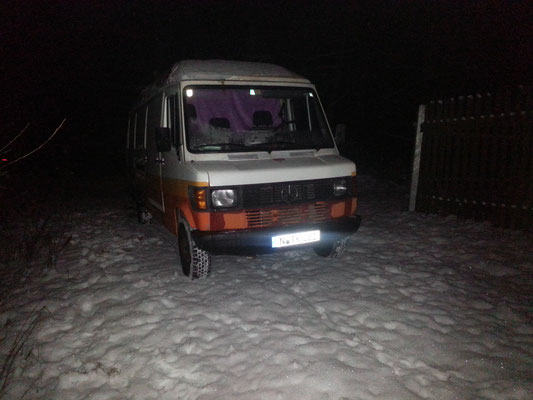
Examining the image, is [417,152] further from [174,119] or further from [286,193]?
[174,119]

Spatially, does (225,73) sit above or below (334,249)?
above

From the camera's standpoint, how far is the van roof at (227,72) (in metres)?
4.48

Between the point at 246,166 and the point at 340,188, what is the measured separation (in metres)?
1.17

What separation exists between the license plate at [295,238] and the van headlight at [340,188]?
52 cm

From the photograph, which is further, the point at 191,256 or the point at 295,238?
the point at 191,256

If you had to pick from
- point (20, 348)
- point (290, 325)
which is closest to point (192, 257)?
point (290, 325)

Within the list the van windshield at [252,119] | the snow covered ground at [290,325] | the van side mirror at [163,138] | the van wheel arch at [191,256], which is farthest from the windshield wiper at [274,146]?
the snow covered ground at [290,325]

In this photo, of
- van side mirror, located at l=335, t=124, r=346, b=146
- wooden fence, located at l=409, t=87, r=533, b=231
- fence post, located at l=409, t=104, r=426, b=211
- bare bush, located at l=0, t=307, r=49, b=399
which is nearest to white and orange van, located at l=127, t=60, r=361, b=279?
van side mirror, located at l=335, t=124, r=346, b=146

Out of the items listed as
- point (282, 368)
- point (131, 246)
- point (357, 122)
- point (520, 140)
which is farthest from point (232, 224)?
point (357, 122)

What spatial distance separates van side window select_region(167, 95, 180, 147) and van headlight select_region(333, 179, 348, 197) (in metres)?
1.90

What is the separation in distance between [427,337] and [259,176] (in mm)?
2145

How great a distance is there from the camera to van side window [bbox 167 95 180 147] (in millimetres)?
4344

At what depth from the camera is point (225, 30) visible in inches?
609

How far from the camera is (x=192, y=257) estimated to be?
427cm
